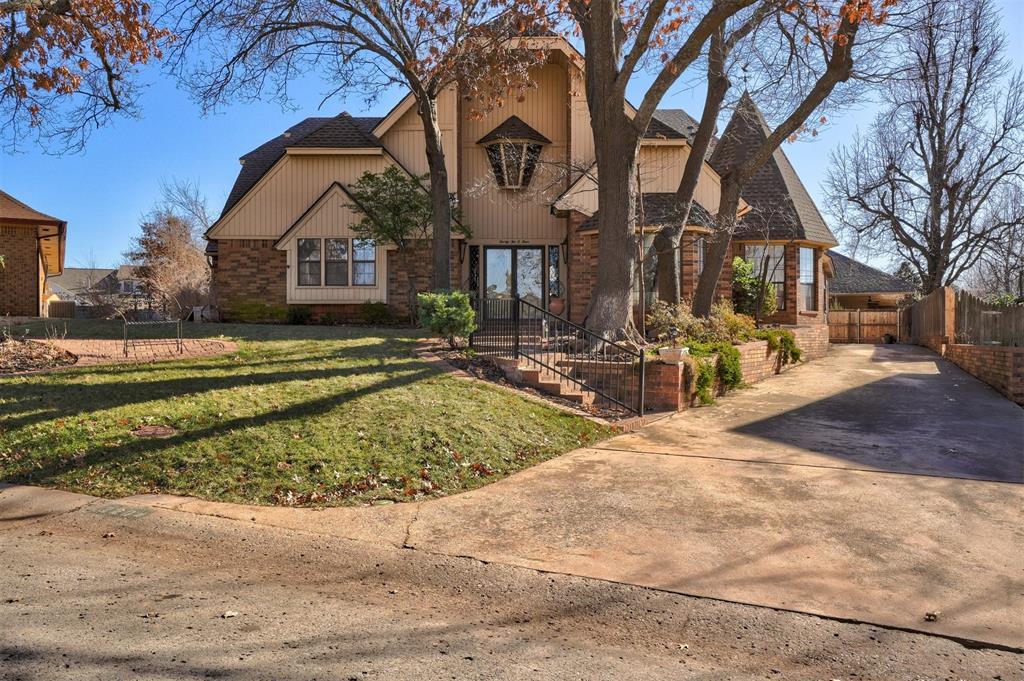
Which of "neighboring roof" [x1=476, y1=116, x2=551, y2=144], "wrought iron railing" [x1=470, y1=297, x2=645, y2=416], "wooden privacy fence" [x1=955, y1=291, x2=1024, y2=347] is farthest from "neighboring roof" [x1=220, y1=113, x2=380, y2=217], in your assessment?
"wooden privacy fence" [x1=955, y1=291, x2=1024, y2=347]

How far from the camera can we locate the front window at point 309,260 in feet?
68.2

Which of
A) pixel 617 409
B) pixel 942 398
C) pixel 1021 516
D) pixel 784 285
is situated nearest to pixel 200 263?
pixel 784 285

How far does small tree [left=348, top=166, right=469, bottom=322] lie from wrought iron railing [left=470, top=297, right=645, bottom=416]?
→ 7.46 meters

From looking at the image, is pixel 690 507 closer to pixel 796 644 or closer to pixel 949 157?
pixel 796 644

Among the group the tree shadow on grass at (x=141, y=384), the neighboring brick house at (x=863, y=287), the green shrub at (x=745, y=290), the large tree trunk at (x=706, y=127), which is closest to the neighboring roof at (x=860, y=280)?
the neighboring brick house at (x=863, y=287)

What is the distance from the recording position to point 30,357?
10453mm

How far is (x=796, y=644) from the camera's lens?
3.91 metres

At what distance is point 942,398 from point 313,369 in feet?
36.1

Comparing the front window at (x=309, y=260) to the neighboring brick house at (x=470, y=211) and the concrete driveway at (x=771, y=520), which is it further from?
the concrete driveway at (x=771, y=520)

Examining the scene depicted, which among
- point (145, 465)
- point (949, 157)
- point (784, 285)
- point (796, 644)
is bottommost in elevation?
point (796, 644)

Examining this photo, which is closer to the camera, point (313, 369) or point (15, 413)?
point (15, 413)

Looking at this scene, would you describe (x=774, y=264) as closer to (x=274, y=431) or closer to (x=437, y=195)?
(x=437, y=195)

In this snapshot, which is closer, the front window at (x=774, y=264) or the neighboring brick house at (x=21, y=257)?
the front window at (x=774, y=264)

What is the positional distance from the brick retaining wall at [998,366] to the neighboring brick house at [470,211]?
6091mm
